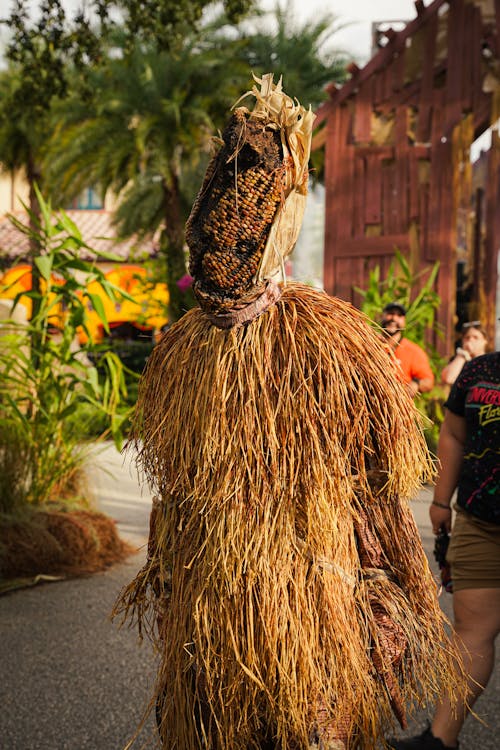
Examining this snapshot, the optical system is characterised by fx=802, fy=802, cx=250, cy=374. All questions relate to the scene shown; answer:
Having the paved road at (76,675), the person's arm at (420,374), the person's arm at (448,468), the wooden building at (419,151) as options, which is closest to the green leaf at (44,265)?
the paved road at (76,675)

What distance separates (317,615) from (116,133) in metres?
16.4

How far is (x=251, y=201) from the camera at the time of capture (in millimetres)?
1776

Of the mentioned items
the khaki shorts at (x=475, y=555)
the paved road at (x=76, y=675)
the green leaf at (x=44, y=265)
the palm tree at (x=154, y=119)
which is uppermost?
the palm tree at (x=154, y=119)

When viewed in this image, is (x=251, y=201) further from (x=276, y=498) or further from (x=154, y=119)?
(x=154, y=119)

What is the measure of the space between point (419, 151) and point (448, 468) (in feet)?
27.4

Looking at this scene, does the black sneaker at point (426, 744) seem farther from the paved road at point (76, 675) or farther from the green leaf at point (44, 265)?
the green leaf at point (44, 265)

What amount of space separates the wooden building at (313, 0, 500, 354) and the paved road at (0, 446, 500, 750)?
255 inches

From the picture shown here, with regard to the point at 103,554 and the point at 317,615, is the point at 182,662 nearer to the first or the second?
the point at 317,615

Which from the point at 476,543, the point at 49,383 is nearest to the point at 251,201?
the point at 476,543

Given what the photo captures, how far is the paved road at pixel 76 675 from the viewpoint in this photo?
10.8ft

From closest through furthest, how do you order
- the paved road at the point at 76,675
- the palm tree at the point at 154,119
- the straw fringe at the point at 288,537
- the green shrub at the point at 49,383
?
the straw fringe at the point at 288,537 < the paved road at the point at 76,675 < the green shrub at the point at 49,383 < the palm tree at the point at 154,119

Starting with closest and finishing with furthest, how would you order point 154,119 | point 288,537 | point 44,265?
point 288,537
point 44,265
point 154,119

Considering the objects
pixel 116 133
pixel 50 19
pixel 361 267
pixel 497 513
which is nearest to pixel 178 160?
pixel 116 133

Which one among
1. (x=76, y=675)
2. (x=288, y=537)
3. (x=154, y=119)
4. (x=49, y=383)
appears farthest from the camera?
(x=154, y=119)
